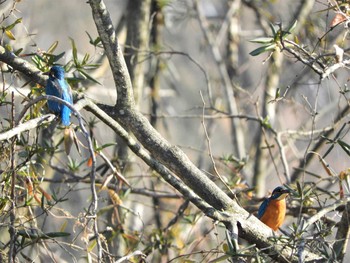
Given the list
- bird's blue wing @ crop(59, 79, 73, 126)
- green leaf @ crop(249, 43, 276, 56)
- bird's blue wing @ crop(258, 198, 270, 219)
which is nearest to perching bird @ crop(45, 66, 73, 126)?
bird's blue wing @ crop(59, 79, 73, 126)

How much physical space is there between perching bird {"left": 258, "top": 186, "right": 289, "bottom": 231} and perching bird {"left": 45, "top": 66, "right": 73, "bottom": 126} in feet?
5.57

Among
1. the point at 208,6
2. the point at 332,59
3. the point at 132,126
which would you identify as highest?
the point at 208,6

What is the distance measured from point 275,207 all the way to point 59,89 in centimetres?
208

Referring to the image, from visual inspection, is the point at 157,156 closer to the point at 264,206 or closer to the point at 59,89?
the point at 59,89

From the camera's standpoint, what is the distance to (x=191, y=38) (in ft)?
48.9

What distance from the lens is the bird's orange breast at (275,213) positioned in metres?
5.40

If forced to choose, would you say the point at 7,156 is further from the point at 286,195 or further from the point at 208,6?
the point at 208,6

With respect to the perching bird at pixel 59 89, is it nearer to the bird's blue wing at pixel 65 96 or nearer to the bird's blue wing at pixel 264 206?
the bird's blue wing at pixel 65 96

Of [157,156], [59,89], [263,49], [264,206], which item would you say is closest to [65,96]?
[59,89]

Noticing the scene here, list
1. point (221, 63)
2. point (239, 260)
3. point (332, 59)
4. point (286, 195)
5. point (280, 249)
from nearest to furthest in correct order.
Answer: point (239, 260), point (280, 249), point (332, 59), point (286, 195), point (221, 63)

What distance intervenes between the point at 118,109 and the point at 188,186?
58cm

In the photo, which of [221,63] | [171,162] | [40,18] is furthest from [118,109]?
[40,18]

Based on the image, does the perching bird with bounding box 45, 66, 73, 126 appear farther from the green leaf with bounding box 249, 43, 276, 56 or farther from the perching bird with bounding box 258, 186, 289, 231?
the perching bird with bounding box 258, 186, 289, 231

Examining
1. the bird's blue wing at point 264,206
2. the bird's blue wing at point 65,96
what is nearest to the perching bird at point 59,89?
the bird's blue wing at point 65,96
